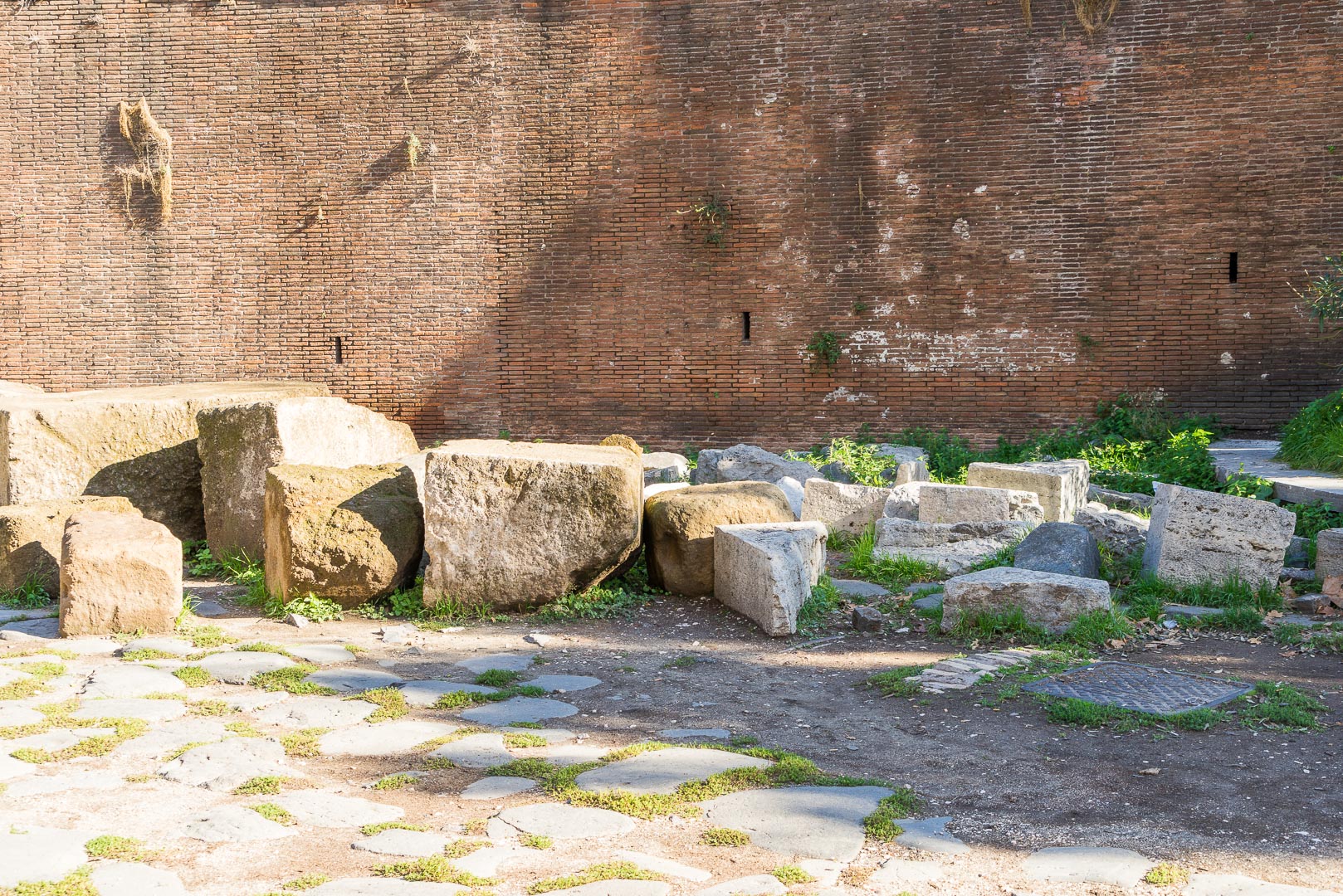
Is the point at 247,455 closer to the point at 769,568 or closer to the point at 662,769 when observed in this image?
the point at 769,568

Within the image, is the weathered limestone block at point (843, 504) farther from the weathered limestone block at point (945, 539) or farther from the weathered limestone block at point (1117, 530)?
the weathered limestone block at point (1117, 530)

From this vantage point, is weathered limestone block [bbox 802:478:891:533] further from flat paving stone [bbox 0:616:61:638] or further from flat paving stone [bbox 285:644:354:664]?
flat paving stone [bbox 0:616:61:638]

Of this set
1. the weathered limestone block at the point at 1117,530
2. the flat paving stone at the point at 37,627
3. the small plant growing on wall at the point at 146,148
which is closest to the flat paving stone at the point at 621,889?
the flat paving stone at the point at 37,627

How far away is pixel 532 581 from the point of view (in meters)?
5.93

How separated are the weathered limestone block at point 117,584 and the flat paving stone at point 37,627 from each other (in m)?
0.15

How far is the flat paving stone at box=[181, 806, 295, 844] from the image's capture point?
3.05m

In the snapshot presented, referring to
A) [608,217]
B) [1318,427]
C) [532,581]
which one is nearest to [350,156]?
[608,217]

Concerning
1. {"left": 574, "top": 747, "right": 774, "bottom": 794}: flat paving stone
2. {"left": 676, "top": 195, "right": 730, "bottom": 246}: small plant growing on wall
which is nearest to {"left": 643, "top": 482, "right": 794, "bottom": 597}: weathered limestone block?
{"left": 574, "top": 747, "right": 774, "bottom": 794}: flat paving stone

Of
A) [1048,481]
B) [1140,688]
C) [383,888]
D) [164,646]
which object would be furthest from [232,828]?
[1048,481]

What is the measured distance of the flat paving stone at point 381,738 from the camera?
12.6 ft

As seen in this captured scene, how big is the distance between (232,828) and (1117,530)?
18.0 ft

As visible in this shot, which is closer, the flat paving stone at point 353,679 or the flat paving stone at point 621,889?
the flat paving stone at point 621,889

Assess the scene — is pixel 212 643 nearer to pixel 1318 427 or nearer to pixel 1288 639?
pixel 1288 639

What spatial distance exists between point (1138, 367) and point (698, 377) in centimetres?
441
